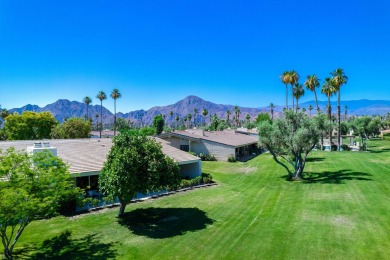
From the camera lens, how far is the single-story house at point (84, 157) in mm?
21406

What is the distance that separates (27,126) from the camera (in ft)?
199

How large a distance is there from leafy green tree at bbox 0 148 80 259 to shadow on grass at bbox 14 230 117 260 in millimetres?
941

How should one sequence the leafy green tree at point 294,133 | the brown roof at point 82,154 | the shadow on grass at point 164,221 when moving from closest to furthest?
the shadow on grass at point 164,221
the brown roof at point 82,154
the leafy green tree at point 294,133

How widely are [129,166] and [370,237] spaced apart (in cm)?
1334

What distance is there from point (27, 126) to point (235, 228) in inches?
2260

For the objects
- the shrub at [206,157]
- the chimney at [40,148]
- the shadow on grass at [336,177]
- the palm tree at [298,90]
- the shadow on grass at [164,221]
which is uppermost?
the palm tree at [298,90]

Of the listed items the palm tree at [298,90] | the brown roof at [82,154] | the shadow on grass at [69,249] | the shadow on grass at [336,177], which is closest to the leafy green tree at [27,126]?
the brown roof at [82,154]

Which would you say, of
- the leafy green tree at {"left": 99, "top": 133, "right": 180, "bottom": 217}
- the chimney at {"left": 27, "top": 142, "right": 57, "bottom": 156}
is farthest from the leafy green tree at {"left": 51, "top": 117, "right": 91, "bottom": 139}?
the leafy green tree at {"left": 99, "top": 133, "right": 180, "bottom": 217}

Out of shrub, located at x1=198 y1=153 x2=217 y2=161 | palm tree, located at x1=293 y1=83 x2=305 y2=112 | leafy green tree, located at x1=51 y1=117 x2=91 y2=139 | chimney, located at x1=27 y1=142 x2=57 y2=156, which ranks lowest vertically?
shrub, located at x1=198 y1=153 x2=217 y2=161

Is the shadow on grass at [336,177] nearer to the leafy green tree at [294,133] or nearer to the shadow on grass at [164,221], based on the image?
the leafy green tree at [294,133]

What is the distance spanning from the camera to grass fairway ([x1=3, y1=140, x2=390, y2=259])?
13758 mm

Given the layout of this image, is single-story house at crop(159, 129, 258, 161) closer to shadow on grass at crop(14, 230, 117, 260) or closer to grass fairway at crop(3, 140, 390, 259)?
grass fairway at crop(3, 140, 390, 259)

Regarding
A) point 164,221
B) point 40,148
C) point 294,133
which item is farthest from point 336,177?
point 40,148

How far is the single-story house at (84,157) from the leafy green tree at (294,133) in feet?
26.4
